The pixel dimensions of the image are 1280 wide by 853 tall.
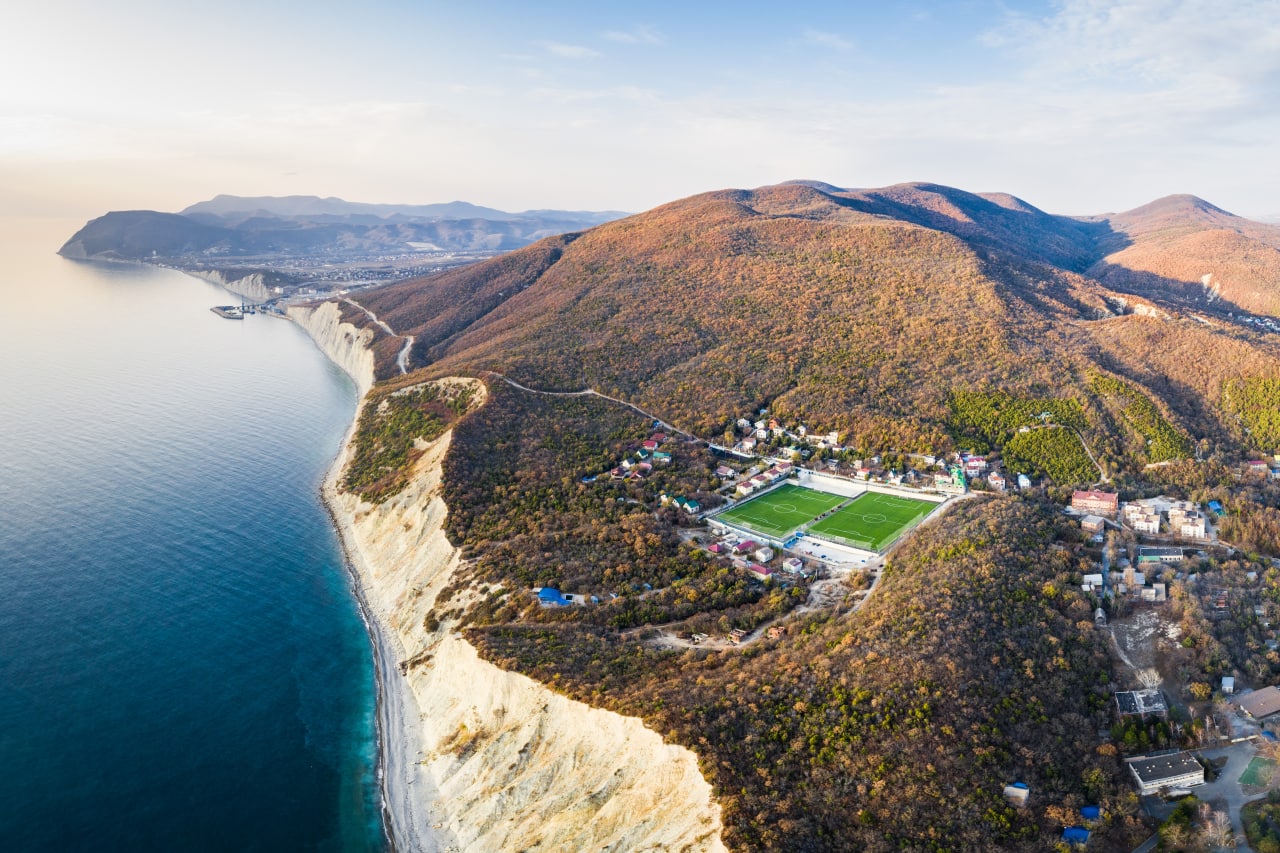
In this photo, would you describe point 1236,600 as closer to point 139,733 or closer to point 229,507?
point 139,733

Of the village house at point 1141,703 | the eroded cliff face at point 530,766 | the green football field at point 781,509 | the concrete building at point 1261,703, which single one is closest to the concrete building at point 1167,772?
the village house at point 1141,703

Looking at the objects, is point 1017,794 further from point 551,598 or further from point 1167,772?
point 551,598

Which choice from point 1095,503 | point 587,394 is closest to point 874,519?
point 1095,503

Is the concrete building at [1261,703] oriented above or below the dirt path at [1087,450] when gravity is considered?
below

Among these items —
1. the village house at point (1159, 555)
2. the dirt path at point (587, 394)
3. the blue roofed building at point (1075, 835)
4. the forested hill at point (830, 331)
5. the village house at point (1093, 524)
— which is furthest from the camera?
the dirt path at point (587, 394)

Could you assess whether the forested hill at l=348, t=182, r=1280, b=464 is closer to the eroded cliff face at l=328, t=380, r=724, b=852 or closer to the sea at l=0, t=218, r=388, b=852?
the sea at l=0, t=218, r=388, b=852

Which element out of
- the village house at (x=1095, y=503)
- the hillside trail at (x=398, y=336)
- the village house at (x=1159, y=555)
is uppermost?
the hillside trail at (x=398, y=336)

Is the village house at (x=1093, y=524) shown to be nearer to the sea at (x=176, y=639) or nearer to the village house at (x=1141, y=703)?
the village house at (x=1141, y=703)

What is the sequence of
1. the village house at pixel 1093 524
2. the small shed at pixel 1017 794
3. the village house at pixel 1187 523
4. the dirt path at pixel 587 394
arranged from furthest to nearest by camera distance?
the dirt path at pixel 587 394 → the village house at pixel 1093 524 → the village house at pixel 1187 523 → the small shed at pixel 1017 794
